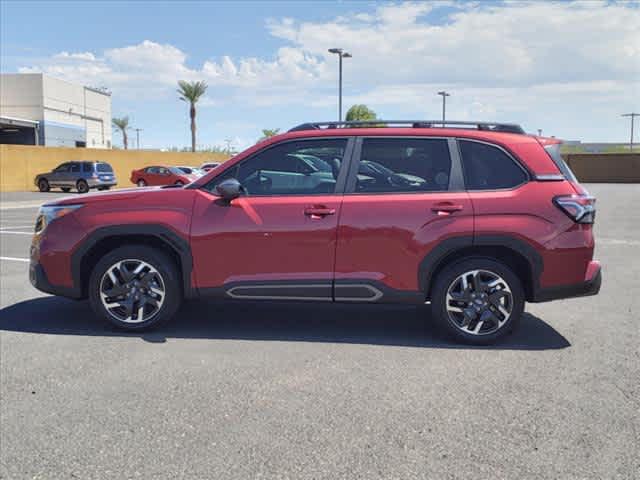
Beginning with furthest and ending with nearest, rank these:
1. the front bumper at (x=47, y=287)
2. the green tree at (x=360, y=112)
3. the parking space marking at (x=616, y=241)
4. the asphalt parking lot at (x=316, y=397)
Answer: the green tree at (x=360, y=112) < the parking space marking at (x=616, y=241) < the front bumper at (x=47, y=287) < the asphalt parking lot at (x=316, y=397)

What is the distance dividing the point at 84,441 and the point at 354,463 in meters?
1.48

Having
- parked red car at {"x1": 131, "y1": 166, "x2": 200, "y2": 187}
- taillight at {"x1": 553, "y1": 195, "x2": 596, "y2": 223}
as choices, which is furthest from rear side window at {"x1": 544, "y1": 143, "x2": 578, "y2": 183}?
parked red car at {"x1": 131, "y1": 166, "x2": 200, "y2": 187}

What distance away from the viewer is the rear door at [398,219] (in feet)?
16.3

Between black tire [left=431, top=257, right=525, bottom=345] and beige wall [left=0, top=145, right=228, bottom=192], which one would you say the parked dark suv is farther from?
black tire [left=431, top=257, right=525, bottom=345]

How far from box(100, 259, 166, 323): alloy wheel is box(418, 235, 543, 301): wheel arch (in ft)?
7.47

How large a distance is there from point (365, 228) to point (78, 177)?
95.5ft

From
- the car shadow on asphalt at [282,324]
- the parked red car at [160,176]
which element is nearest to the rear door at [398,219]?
the car shadow on asphalt at [282,324]

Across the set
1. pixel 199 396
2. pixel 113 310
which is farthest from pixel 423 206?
pixel 113 310

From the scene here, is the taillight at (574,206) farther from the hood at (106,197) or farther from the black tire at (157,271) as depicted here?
the hood at (106,197)

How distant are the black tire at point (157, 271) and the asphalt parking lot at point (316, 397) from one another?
135 mm

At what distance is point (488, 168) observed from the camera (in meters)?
5.09

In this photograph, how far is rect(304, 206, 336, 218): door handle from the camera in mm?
5020

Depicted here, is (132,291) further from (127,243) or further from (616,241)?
(616,241)

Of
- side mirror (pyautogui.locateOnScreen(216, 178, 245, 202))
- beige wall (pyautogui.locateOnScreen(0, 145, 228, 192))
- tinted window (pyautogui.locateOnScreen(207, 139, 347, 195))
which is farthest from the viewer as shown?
beige wall (pyautogui.locateOnScreen(0, 145, 228, 192))
